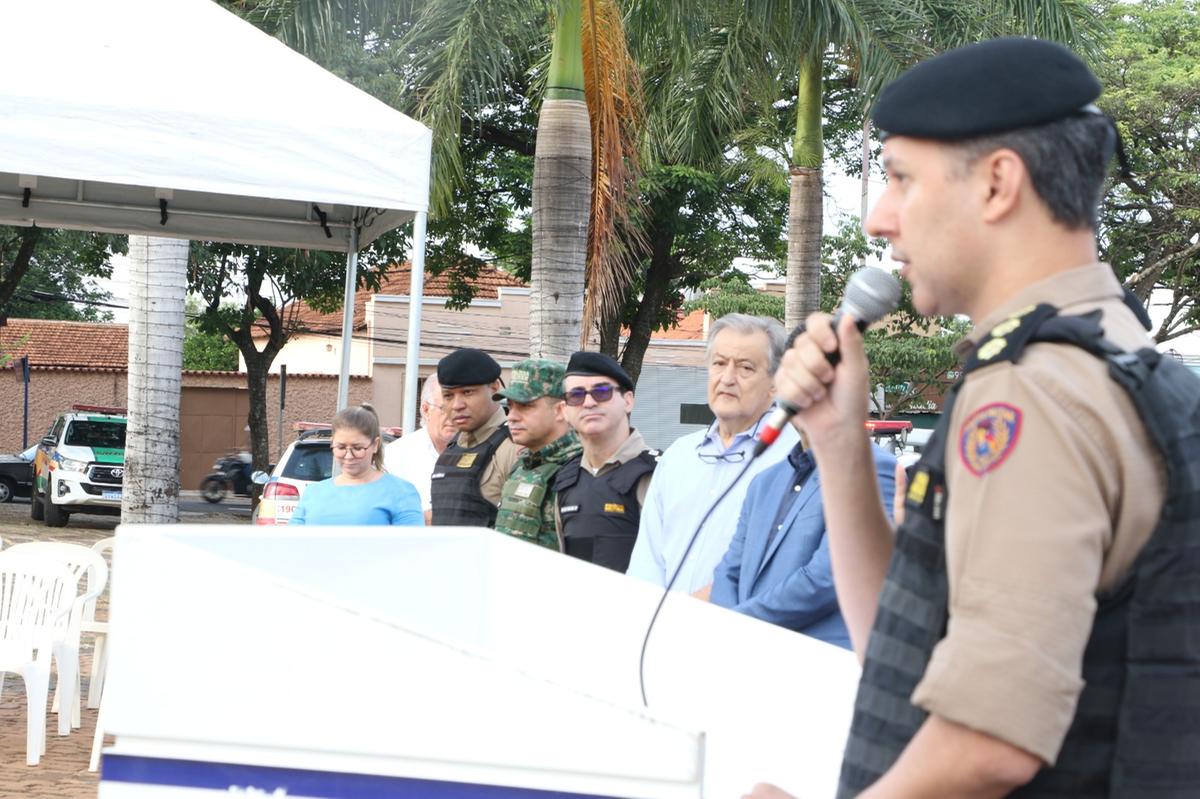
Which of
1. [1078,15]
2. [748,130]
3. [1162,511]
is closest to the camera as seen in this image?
[1162,511]

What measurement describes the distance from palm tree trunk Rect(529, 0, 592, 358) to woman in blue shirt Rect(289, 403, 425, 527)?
406 cm

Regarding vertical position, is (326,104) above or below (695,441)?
above

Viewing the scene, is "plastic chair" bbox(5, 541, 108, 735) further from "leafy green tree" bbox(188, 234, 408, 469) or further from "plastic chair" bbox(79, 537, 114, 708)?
"leafy green tree" bbox(188, 234, 408, 469)

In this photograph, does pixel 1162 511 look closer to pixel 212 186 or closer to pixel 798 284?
pixel 212 186

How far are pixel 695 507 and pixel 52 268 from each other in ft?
140

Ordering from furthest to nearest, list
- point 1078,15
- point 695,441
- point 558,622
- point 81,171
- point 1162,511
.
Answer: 1. point 1078,15
2. point 81,171
3. point 695,441
4. point 558,622
5. point 1162,511

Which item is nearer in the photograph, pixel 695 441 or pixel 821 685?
pixel 821 685

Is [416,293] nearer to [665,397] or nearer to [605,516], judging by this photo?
[605,516]

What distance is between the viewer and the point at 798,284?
1363 cm

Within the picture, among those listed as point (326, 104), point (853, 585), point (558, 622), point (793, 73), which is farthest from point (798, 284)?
point (853, 585)

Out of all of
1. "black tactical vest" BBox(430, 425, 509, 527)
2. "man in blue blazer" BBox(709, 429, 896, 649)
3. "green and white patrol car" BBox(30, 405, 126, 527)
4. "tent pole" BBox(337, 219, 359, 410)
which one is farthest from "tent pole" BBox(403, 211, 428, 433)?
"green and white patrol car" BBox(30, 405, 126, 527)

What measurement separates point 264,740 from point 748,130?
15873 mm

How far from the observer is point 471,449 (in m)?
5.68

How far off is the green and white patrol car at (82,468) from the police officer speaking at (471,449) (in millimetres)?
15392
